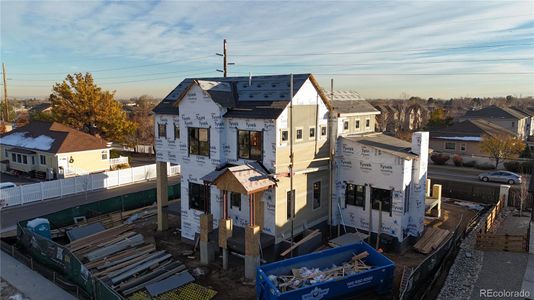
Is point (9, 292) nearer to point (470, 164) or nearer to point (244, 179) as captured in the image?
point (244, 179)

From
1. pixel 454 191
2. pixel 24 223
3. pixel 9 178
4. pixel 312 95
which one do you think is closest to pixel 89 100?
pixel 9 178

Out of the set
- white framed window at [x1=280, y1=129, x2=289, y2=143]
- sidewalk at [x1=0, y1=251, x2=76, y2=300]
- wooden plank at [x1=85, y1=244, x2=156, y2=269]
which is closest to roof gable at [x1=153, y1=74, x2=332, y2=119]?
white framed window at [x1=280, y1=129, x2=289, y2=143]

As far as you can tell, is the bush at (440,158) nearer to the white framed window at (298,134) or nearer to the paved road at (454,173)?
the paved road at (454,173)

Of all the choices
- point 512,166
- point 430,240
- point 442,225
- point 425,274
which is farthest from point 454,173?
point 425,274

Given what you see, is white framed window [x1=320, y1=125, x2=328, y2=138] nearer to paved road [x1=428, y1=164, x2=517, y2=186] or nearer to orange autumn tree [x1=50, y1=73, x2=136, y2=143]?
paved road [x1=428, y1=164, x2=517, y2=186]

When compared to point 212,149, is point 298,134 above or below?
above

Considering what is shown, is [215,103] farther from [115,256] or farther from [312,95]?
[115,256]

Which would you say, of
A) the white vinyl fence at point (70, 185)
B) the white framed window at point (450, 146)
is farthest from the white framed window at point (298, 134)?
the white framed window at point (450, 146)
